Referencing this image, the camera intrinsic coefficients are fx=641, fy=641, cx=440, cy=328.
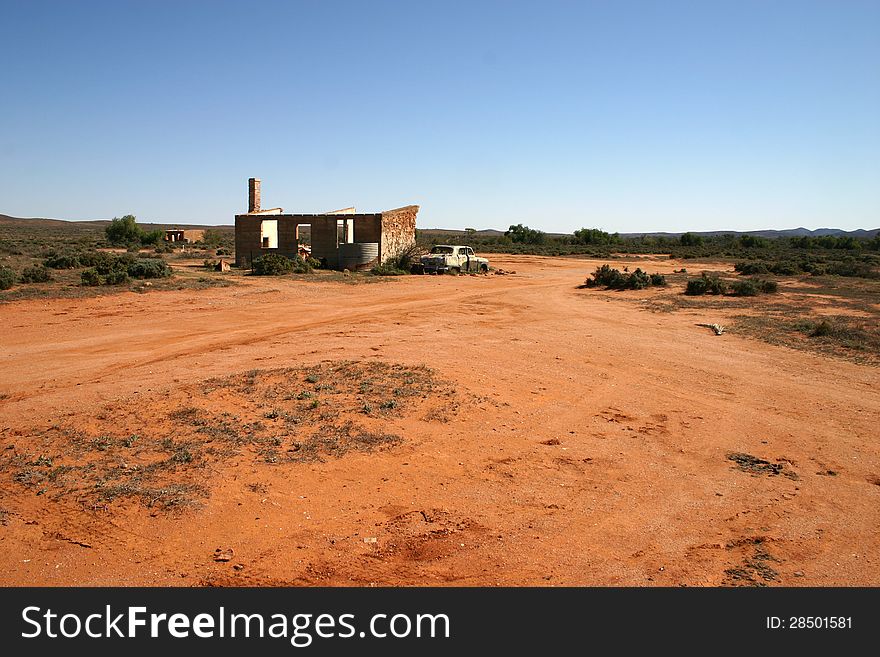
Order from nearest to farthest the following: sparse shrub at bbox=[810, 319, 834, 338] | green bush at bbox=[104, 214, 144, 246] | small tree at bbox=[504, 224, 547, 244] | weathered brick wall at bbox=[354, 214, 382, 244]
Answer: sparse shrub at bbox=[810, 319, 834, 338], weathered brick wall at bbox=[354, 214, 382, 244], green bush at bbox=[104, 214, 144, 246], small tree at bbox=[504, 224, 547, 244]

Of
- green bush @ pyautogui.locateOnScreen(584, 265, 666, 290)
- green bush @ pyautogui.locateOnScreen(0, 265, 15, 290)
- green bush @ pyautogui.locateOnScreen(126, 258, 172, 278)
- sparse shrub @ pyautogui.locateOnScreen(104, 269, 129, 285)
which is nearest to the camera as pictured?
green bush @ pyautogui.locateOnScreen(0, 265, 15, 290)

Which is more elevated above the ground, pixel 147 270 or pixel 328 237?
pixel 328 237

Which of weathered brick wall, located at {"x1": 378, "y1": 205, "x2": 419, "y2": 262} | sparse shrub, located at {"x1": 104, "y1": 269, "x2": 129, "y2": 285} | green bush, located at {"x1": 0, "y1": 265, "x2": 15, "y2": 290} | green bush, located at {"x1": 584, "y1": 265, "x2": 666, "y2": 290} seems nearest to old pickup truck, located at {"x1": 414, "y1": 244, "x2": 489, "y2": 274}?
weathered brick wall, located at {"x1": 378, "y1": 205, "x2": 419, "y2": 262}

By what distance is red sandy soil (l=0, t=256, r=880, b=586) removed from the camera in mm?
4664

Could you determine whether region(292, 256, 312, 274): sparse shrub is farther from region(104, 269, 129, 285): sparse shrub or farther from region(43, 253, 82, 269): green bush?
region(43, 253, 82, 269): green bush

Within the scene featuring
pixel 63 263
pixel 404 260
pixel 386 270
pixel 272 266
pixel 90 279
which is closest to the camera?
pixel 90 279

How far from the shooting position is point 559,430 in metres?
7.63

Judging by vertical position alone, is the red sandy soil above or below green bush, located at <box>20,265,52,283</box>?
below

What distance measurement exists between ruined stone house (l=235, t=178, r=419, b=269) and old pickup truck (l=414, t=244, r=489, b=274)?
1691 millimetres

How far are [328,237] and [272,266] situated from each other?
3.74 meters

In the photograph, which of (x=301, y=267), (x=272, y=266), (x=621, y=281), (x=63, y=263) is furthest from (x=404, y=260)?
(x=63, y=263)

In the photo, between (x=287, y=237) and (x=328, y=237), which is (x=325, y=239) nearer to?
(x=328, y=237)

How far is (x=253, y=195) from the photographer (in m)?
31.3

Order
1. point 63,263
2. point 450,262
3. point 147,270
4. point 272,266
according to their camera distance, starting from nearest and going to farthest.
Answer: point 147,270
point 63,263
point 272,266
point 450,262
